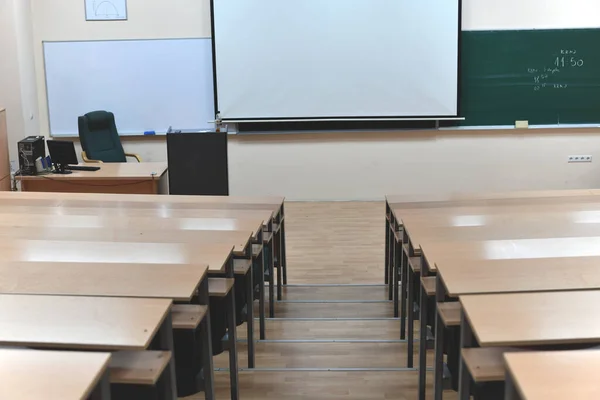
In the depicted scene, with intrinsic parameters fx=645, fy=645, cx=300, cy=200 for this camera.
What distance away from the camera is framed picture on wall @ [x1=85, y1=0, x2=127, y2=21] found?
22.8ft

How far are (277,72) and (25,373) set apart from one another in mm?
5738

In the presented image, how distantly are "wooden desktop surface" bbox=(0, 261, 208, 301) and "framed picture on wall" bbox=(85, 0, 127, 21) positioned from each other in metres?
4.93

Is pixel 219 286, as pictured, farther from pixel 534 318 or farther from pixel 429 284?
pixel 534 318

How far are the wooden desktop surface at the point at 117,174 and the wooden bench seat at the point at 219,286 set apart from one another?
2.96 meters

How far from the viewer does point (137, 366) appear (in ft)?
6.49

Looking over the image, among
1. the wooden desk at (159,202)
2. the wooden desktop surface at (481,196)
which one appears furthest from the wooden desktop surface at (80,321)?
the wooden desktop surface at (481,196)

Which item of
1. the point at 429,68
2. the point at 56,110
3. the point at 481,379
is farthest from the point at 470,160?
the point at 481,379

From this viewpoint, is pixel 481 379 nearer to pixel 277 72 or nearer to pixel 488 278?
pixel 488 278

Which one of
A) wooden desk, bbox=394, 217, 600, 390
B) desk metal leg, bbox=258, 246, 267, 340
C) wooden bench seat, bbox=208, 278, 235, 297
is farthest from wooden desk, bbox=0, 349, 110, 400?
desk metal leg, bbox=258, 246, 267, 340

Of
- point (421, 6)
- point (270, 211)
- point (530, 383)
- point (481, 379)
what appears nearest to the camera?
point (530, 383)

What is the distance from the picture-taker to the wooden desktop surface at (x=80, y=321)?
1851 millimetres

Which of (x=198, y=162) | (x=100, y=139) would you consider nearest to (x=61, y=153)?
(x=100, y=139)

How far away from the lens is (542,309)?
202cm

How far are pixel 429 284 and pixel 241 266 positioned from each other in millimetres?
891
